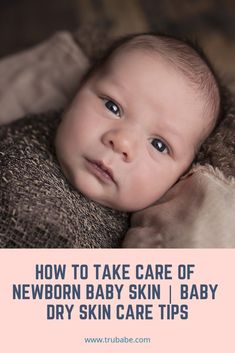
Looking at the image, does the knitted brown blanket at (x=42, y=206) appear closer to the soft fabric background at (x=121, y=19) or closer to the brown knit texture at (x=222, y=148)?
the brown knit texture at (x=222, y=148)

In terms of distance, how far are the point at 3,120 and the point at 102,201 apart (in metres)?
0.49

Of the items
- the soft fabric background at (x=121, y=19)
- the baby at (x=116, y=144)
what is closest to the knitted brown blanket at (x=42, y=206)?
the baby at (x=116, y=144)

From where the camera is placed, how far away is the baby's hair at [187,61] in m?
1.11

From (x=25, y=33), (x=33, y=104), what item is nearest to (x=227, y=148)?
(x=33, y=104)

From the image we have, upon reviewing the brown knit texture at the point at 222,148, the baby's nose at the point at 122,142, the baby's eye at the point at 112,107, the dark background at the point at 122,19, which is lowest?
the dark background at the point at 122,19

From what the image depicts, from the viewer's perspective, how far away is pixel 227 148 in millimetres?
1103

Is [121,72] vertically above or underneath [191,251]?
above

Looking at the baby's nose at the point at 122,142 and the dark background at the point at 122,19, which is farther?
the dark background at the point at 122,19

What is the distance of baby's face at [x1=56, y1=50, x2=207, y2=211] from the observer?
1019mm

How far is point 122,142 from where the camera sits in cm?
100

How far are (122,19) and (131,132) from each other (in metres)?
1.24

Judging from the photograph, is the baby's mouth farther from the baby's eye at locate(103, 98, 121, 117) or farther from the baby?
the baby's eye at locate(103, 98, 121, 117)

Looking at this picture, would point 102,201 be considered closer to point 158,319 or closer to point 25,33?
point 158,319

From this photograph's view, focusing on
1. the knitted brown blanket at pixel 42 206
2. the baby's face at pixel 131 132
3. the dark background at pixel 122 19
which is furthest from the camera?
the dark background at pixel 122 19
